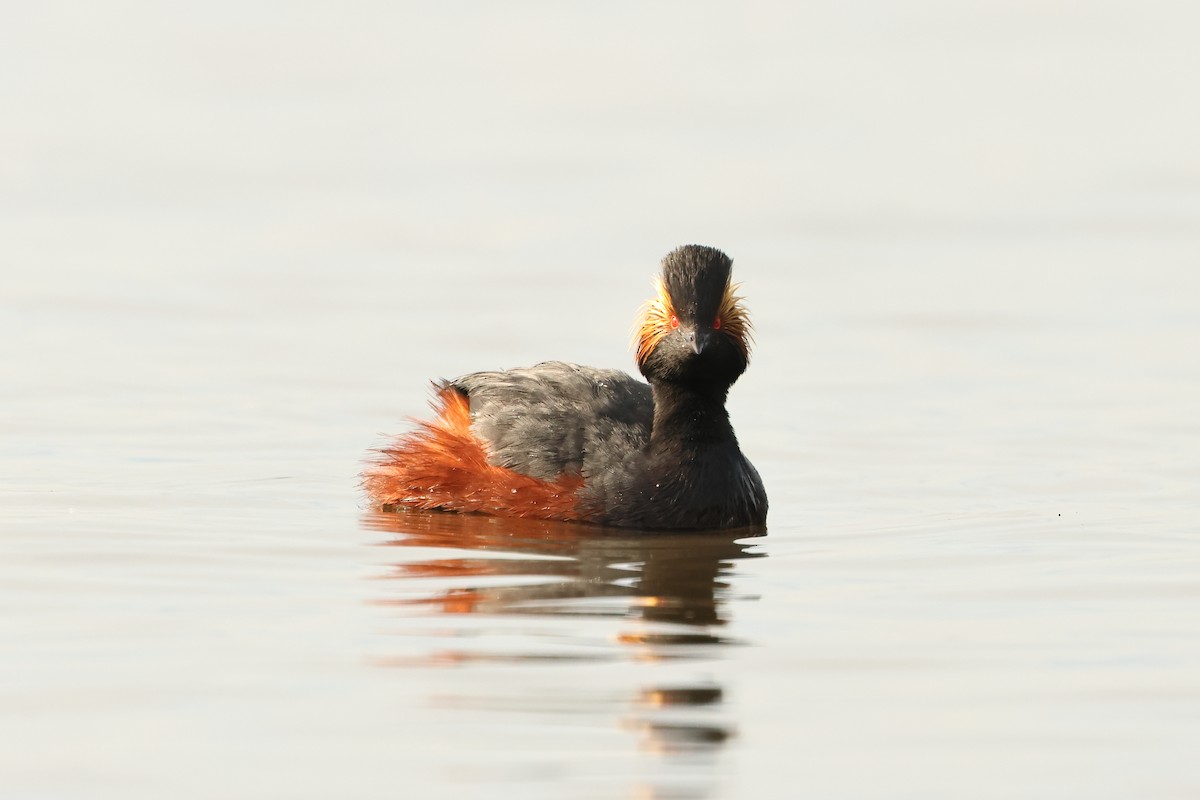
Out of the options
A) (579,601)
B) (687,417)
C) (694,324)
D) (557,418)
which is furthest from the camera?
(557,418)

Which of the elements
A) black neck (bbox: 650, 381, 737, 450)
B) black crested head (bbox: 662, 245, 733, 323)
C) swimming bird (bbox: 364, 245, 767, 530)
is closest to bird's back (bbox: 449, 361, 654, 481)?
swimming bird (bbox: 364, 245, 767, 530)

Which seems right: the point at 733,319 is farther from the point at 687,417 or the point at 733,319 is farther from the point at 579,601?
the point at 579,601

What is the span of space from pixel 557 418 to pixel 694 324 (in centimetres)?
117

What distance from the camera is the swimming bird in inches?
603

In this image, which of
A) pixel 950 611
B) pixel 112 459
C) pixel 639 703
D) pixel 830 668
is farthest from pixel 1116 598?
pixel 112 459

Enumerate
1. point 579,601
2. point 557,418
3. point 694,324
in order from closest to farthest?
1. point 579,601
2. point 694,324
3. point 557,418

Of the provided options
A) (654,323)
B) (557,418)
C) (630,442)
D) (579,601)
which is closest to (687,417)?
(630,442)

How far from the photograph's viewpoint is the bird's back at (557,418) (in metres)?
15.5

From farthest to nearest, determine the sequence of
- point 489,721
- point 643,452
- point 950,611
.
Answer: point 643,452 < point 950,611 < point 489,721

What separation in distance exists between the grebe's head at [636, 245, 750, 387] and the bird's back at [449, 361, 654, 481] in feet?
1.35

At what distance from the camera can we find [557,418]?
15.7 metres

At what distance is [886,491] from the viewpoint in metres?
16.9

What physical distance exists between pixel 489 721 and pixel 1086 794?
8.05 ft

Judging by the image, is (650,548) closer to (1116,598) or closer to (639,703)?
(1116,598)
